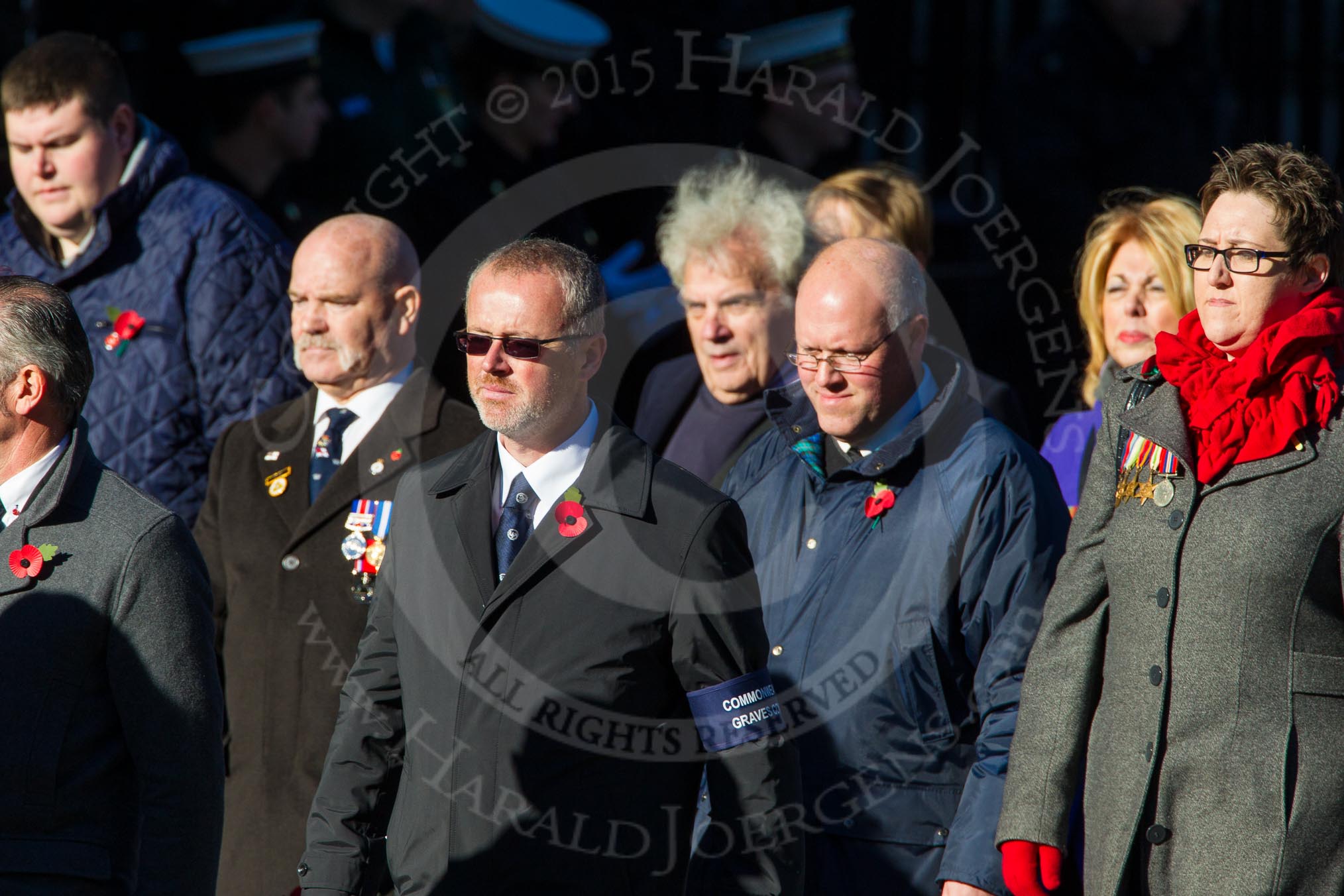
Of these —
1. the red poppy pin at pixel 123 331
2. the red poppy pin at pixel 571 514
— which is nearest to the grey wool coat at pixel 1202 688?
the red poppy pin at pixel 571 514

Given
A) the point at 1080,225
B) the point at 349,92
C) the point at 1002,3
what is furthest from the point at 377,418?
the point at 1002,3

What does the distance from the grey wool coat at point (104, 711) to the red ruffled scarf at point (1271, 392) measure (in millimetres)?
1930

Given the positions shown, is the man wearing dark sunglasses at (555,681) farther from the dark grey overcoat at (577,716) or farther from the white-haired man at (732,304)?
the white-haired man at (732,304)

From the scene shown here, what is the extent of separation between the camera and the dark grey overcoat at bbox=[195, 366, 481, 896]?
13.3ft

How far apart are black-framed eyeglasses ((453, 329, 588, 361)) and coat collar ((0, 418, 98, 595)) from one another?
789mm

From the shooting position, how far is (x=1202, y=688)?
2.89 m

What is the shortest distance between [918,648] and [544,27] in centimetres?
341

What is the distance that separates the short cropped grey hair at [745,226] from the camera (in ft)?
15.6

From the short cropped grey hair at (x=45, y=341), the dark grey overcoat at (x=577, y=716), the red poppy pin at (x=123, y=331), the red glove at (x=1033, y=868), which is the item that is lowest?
the red glove at (x=1033, y=868)

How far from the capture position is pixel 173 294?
196 inches

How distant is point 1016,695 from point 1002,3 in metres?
3.80

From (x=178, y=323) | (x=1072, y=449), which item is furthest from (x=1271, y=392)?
(x=178, y=323)

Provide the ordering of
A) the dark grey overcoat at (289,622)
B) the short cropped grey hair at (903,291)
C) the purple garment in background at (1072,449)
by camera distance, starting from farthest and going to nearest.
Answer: the purple garment in background at (1072,449)
the dark grey overcoat at (289,622)
the short cropped grey hair at (903,291)

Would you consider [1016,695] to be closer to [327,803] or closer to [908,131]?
[327,803]
